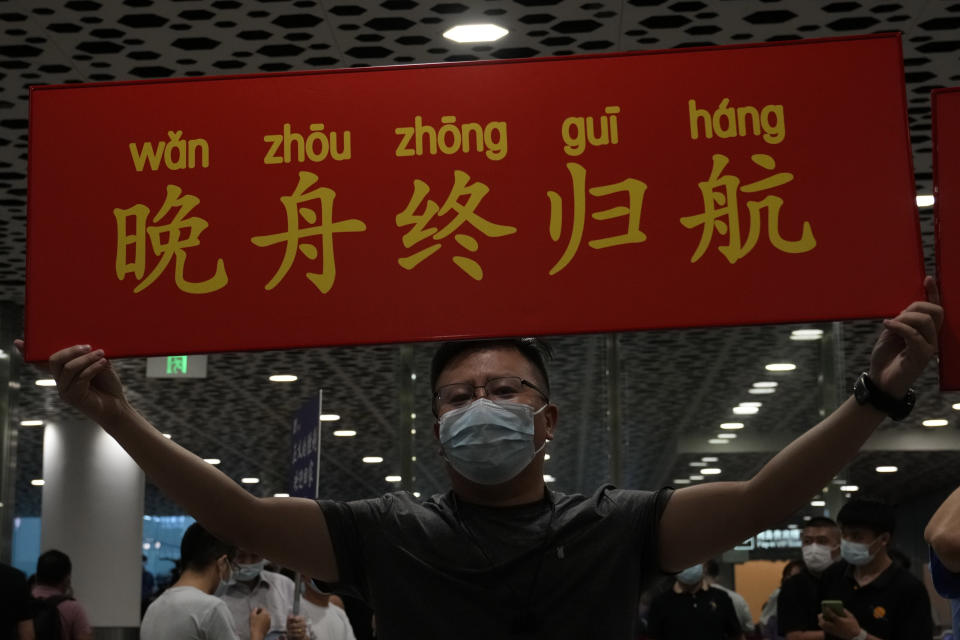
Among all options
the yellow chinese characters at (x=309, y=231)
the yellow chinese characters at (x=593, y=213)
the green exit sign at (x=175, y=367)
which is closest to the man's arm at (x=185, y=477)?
the yellow chinese characters at (x=309, y=231)

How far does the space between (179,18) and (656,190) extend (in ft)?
13.8

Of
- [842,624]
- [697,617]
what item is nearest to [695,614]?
[697,617]

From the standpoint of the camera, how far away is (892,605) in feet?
15.8

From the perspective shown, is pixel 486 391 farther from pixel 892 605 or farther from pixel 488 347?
pixel 892 605

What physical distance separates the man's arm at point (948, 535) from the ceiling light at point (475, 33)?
408cm

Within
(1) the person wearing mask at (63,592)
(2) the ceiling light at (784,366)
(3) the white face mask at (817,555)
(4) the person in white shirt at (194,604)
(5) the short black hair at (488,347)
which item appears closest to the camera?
(5) the short black hair at (488,347)

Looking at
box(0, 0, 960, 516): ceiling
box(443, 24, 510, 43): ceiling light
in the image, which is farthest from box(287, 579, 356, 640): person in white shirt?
box(443, 24, 510, 43): ceiling light

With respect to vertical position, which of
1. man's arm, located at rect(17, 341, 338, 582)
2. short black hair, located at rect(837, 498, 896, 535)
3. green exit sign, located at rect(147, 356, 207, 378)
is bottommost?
short black hair, located at rect(837, 498, 896, 535)

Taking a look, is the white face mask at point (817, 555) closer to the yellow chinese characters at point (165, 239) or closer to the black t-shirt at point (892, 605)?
the black t-shirt at point (892, 605)

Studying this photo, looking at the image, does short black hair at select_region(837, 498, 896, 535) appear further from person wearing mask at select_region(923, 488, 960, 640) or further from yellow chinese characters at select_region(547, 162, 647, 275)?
yellow chinese characters at select_region(547, 162, 647, 275)

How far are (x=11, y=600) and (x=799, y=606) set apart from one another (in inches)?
130

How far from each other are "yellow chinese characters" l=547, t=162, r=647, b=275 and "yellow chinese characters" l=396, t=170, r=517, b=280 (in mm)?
70

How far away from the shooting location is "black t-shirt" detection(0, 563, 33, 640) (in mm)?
5504

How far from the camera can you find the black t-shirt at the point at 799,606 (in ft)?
18.2
